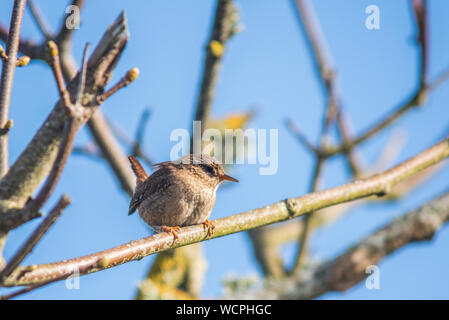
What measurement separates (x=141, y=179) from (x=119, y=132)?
0.59 meters

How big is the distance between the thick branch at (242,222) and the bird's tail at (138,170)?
6.00 ft

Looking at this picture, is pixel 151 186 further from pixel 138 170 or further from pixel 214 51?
pixel 214 51

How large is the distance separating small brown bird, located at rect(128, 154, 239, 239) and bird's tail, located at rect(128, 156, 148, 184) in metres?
0.02

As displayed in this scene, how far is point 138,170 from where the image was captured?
4.70 m

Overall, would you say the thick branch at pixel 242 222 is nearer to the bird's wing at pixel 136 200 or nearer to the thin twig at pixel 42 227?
the thin twig at pixel 42 227

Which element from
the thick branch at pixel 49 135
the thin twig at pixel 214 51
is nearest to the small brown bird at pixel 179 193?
the thin twig at pixel 214 51

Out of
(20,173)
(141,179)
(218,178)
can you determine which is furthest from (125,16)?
(141,179)

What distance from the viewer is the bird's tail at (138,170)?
15.3ft

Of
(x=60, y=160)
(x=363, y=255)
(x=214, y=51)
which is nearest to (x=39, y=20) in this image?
(x=214, y=51)

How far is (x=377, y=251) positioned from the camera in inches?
191

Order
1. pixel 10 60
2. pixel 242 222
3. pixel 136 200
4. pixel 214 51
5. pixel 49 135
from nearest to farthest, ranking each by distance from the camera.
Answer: pixel 10 60 → pixel 49 135 → pixel 242 222 → pixel 214 51 → pixel 136 200

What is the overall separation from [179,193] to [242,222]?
44.5 inches

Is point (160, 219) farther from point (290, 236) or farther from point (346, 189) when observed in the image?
point (290, 236)
